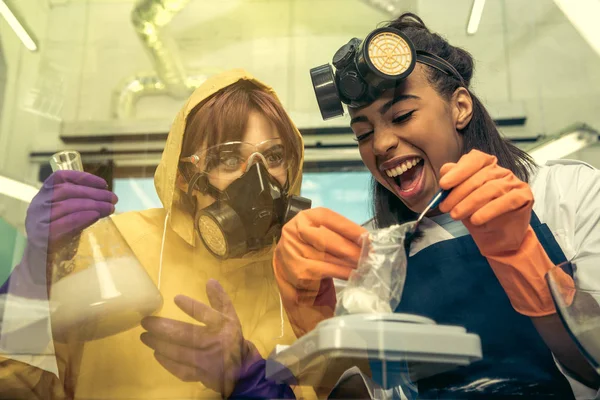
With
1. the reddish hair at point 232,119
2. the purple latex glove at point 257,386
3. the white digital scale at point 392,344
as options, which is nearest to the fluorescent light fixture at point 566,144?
the reddish hair at point 232,119

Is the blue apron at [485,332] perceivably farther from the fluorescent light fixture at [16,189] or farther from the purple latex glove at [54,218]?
the fluorescent light fixture at [16,189]

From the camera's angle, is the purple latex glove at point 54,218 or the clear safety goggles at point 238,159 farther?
the clear safety goggles at point 238,159

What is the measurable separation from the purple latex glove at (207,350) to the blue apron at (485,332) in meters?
0.27

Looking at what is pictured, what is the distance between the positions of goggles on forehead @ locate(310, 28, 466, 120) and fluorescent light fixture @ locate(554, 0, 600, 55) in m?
0.49

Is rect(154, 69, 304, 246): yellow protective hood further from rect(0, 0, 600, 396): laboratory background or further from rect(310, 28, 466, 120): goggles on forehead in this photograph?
rect(310, 28, 466, 120): goggles on forehead

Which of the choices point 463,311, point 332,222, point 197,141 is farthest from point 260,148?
point 463,311

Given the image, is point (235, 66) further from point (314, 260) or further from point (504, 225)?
point (504, 225)

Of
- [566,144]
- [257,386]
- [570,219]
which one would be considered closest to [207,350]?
[257,386]

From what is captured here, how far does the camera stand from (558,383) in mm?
913

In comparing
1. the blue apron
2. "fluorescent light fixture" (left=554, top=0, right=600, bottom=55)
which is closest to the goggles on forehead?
the blue apron

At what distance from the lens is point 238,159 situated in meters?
1.26

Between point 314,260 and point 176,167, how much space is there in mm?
504

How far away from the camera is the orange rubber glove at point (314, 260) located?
100 cm

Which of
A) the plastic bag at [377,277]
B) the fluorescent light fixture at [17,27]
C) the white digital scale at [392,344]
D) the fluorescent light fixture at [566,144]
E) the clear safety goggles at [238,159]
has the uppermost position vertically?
the fluorescent light fixture at [17,27]
